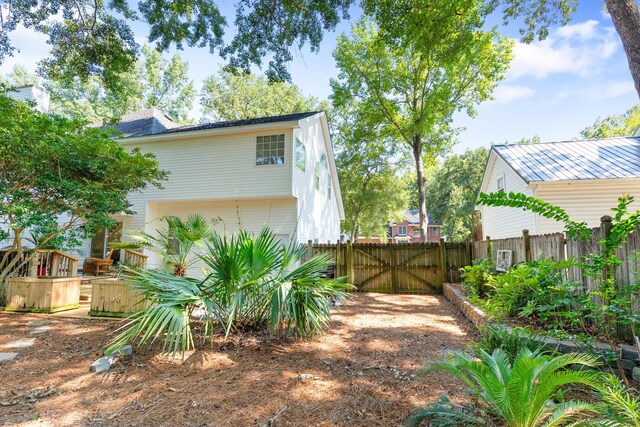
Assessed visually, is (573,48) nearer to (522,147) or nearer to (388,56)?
(522,147)

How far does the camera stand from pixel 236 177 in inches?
429

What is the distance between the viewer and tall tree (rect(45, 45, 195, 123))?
25109 mm

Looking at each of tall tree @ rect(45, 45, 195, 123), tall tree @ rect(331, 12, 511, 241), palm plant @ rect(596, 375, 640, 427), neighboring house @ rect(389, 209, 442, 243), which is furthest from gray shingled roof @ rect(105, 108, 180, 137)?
neighboring house @ rect(389, 209, 442, 243)

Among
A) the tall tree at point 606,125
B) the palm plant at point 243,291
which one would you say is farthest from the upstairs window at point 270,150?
the tall tree at point 606,125

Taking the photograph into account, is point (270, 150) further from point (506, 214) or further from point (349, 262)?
point (506, 214)

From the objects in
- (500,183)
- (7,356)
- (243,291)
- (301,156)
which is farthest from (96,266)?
(500,183)

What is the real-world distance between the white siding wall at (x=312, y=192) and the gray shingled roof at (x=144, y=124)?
622 cm

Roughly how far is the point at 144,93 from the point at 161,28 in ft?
72.6

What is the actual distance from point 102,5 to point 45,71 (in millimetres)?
2359

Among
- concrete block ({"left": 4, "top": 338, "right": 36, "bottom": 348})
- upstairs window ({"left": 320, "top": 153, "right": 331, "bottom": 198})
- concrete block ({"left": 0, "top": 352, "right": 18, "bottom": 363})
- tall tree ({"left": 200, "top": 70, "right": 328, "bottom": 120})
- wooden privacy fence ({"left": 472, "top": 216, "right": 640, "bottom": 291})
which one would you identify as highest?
tall tree ({"left": 200, "top": 70, "right": 328, "bottom": 120})

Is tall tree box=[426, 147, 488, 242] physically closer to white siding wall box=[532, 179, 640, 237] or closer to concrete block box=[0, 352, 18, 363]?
white siding wall box=[532, 179, 640, 237]

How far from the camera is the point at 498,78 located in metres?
16.3

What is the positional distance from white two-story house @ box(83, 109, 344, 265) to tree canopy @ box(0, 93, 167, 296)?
387 cm

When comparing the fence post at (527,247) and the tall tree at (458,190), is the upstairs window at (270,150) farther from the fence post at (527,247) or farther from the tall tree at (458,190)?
the tall tree at (458,190)
